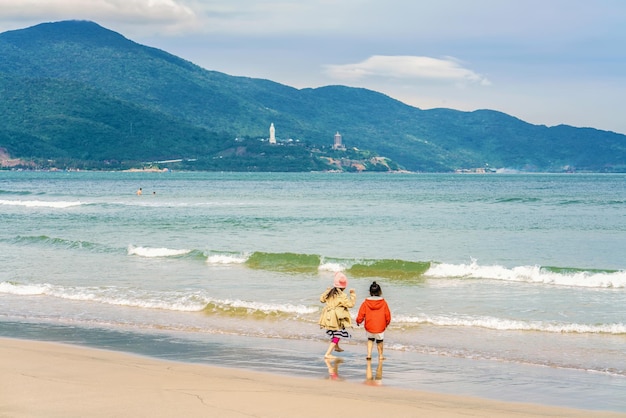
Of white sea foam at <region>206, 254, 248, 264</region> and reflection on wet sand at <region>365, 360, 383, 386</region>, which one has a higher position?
reflection on wet sand at <region>365, 360, 383, 386</region>

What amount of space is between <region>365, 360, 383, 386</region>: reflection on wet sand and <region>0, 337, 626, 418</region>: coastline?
0.10 meters

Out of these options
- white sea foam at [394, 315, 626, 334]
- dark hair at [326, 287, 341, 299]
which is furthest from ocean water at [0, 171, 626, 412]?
dark hair at [326, 287, 341, 299]

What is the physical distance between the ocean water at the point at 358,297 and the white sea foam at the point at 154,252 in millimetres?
110

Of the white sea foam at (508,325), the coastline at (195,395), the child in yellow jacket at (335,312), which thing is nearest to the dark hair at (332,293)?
the child in yellow jacket at (335,312)

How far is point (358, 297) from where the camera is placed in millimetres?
17969

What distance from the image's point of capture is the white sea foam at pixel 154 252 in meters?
25.7

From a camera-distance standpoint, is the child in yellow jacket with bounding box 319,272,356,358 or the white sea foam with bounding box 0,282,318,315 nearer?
the child in yellow jacket with bounding box 319,272,356,358

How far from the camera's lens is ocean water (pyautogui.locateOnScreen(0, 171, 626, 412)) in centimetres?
1139

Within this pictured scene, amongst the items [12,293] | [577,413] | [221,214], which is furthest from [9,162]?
[577,413]

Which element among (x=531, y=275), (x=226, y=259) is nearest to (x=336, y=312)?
(x=531, y=275)

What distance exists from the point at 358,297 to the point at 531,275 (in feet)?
16.8

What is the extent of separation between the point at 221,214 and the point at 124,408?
123 feet

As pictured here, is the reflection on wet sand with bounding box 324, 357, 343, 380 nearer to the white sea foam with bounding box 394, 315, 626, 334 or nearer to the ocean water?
the ocean water

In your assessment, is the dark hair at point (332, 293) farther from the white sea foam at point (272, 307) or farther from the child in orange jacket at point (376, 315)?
the white sea foam at point (272, 307)
